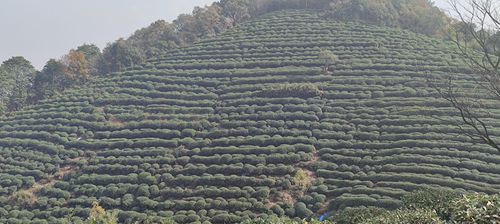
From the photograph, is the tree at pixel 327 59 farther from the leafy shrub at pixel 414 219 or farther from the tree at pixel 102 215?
the leafy shrub at pixel 414 219

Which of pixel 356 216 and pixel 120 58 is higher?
pixel 120 58

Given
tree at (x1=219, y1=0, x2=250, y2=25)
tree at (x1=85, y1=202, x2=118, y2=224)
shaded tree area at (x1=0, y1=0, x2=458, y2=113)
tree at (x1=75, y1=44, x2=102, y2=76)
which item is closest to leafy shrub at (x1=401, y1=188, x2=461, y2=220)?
tree at (x1=85, y1=202, x2=118, y2=224)

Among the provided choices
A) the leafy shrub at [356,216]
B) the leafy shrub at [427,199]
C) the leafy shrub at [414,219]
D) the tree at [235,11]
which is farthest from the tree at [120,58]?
the leafy shrub at [414,219]

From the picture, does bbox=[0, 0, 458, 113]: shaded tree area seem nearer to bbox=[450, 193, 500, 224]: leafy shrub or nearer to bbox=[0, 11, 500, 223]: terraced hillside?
bbox=[0, 11, 500, 223]: terraced hillside

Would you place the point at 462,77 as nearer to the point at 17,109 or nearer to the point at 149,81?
the point at 149,81

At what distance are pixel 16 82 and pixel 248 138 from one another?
36432 mm

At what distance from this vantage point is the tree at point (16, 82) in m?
59.7

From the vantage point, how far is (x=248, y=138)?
132 ft

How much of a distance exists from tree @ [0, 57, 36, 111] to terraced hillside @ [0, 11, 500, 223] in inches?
289

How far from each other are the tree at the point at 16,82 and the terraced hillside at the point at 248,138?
289 inches

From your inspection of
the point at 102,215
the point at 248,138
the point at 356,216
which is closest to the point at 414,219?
the point at 356,216

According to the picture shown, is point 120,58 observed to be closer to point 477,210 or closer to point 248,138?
point 248,138

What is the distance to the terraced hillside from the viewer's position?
1300 inches

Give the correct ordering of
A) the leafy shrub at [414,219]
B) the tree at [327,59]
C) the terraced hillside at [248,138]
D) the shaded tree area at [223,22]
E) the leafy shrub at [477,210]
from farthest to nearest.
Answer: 1. the shaded tree area at [223,22]
2. the tree at [327,59]
3. the terraced hillside at [248,138]
4. the leafy shrub at [414,219]
5. the leafy shrub at [477,210]
